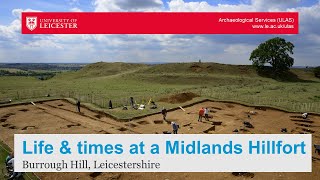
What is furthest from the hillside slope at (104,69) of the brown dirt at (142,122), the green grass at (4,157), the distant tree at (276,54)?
the green grass at (4,157)

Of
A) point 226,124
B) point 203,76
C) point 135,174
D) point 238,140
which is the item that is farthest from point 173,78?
point 135,174

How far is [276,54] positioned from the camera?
69.4m

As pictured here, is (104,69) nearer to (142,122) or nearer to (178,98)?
(178,98)

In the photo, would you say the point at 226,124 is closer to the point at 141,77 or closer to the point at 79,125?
the point at 79,125

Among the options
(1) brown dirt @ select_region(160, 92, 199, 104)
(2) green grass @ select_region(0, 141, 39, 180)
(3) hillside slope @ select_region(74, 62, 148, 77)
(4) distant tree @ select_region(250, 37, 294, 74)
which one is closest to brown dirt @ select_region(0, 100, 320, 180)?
(2) green grass @ select_region(0, 141, 39, 180)

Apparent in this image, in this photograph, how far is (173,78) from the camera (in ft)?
222

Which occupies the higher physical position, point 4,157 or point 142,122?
point 142,122

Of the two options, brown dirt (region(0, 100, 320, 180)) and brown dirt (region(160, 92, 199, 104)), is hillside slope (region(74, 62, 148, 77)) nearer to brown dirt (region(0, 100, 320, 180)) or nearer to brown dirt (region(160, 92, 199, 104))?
brown dirt (region(160, 92, 199, 104))

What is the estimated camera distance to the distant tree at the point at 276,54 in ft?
228

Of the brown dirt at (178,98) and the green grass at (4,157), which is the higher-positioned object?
the brown dirt at (178,98)

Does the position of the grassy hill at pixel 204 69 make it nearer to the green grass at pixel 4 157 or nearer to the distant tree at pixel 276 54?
the distant tree at pixel 276 54

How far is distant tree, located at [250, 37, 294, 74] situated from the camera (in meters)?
69.4

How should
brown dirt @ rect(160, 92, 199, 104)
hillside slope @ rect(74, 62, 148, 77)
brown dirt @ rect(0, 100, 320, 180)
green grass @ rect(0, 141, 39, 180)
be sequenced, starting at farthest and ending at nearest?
hillside slope @ rect(74, 62, 148, 77) < brown dirt @ rect(160, 92, 199, 104) < brown dirt @ rect(0, 100, 320, 180) < green grass @ rect(0, 141, 39, 180)

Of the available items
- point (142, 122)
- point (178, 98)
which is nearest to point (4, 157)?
point (142, 122)
